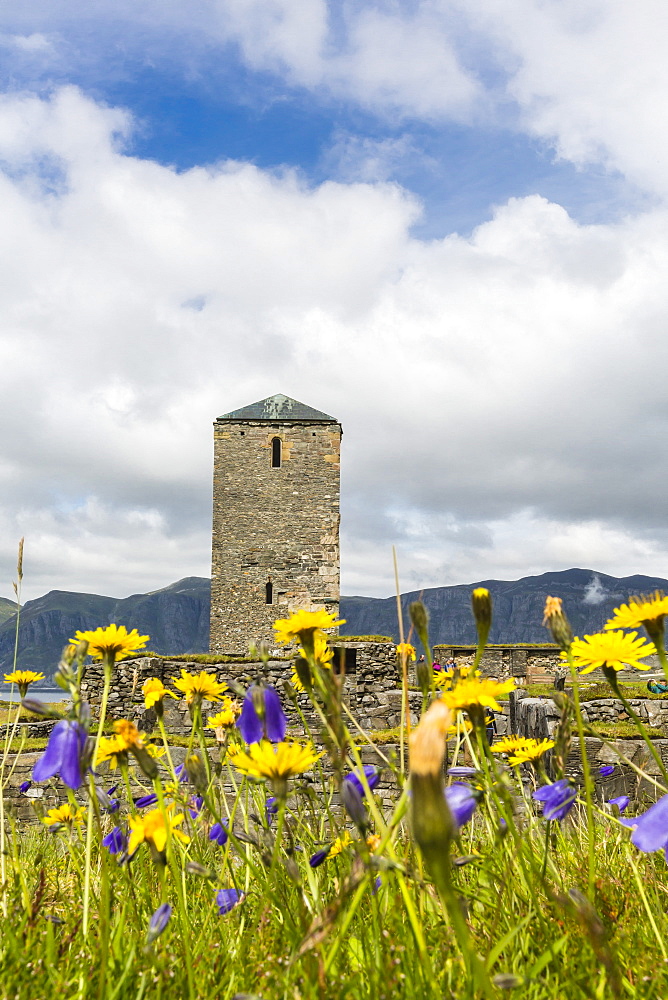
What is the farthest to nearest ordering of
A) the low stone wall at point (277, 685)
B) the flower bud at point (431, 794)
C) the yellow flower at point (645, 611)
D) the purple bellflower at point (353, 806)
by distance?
the low stone wall at point (277, 685) → the yellow flower at point (645, 611) → the purple bellflower at point (353, 806) → the flower bud at point (431, 794)

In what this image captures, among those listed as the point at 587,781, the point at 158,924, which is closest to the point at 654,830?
the point at 587,781

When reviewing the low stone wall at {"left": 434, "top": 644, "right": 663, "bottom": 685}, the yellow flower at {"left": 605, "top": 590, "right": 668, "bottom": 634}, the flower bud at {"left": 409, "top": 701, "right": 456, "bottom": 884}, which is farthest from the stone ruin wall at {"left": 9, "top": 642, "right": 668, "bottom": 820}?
the low stone wall at {"left": 434, "top": 644, "right": 663, "bottom": 685}

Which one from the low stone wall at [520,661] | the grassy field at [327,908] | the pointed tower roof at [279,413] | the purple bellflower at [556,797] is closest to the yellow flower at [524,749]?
the grassy field at [327,908]

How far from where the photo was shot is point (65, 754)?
1188 mm

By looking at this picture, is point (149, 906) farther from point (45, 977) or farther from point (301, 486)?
point (301, 486)

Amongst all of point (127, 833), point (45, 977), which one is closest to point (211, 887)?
point (127, 833)

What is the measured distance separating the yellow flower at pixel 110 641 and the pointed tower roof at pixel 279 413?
22.0m

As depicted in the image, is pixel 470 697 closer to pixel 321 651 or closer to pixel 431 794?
pixel 321 651

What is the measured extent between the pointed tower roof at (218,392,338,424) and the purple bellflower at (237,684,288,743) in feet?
72.7

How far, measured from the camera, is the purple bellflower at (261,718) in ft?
4.19

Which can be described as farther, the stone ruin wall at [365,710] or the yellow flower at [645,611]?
the stone ruin wall at [365,710]

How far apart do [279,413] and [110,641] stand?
22543mm

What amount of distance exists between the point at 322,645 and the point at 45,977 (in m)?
0.82

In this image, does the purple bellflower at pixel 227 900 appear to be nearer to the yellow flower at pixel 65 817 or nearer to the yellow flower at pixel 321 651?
the yellow flower at pixel 321 651
